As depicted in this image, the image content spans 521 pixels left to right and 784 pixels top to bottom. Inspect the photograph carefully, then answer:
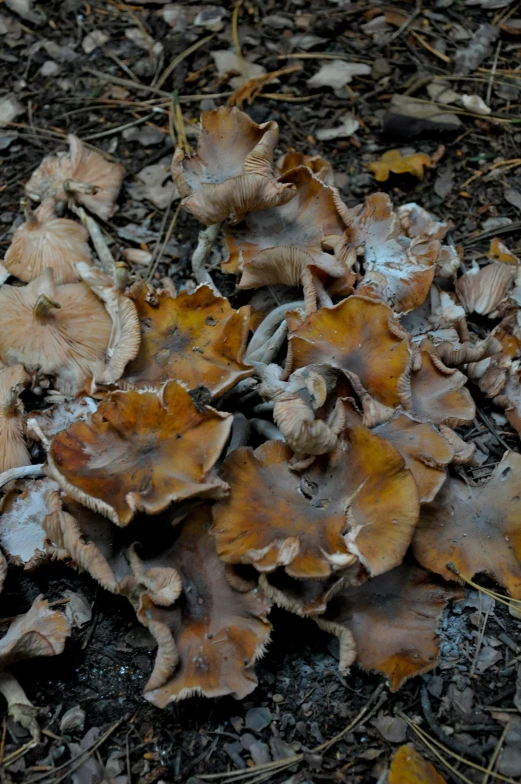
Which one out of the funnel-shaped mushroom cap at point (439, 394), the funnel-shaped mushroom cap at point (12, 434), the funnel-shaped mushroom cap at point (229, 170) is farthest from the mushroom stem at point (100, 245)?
the funnel-shaped mushroom cap at point (439, 394)

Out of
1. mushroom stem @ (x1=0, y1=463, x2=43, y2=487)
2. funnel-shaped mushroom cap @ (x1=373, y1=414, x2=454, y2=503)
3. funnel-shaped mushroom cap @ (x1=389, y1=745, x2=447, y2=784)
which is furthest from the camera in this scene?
mushroom stem @ (x1=0, y1=463, x2=43, y2=487)

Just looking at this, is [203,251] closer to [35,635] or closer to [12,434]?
[12,434]

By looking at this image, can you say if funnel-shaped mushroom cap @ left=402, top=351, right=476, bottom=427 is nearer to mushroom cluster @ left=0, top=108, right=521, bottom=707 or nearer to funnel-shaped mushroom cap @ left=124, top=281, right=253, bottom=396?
mushroom cluster @ left=0, top=108, right=521, bottom=707

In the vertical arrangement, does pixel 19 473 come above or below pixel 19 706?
above

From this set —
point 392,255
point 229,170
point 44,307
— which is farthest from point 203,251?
point 392,255

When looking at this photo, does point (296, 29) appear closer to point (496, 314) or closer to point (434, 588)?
point (496, 314)

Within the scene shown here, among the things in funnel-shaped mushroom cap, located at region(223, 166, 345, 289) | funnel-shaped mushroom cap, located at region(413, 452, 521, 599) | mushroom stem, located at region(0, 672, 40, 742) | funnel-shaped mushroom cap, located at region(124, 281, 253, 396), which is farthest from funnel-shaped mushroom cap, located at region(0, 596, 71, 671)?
funnel-shaped mushroom cap, located at region(223, 166, 345, 289)

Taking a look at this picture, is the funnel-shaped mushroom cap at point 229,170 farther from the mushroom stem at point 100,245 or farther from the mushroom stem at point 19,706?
the mushroom stem at point 19,706
